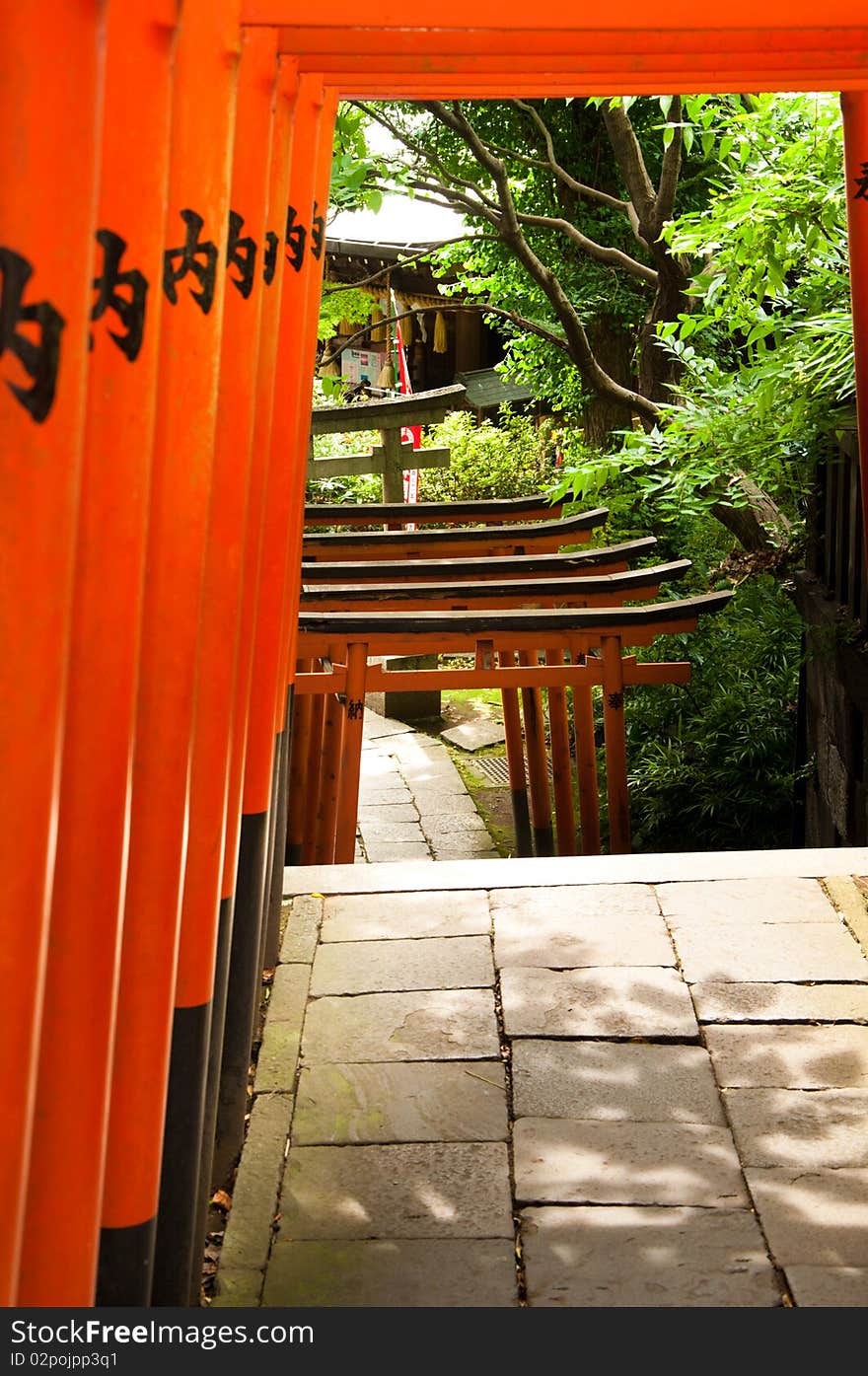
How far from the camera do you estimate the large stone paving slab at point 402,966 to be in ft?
12.5

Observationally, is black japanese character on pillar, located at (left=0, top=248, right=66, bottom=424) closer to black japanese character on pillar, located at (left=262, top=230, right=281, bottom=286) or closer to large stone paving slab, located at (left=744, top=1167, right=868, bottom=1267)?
black japanese character on pillar, located at (left=262, top=230, right=281, bottom=286)

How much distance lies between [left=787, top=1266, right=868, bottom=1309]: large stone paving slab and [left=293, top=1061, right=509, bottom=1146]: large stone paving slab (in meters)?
0.77

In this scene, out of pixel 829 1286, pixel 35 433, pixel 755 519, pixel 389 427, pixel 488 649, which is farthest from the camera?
pixel 389 427

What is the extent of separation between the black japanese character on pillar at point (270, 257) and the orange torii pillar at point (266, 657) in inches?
13.1

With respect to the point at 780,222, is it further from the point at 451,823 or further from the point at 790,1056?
the point at 451,823

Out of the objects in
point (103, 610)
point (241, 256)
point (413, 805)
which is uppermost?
point (241, 256)

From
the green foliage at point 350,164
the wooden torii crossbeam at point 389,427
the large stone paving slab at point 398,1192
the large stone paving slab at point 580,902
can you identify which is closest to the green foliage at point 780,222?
the green foliage at point 350,164

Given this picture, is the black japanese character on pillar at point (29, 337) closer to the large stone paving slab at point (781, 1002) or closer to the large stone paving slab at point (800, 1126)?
the large stone paving slab at point (800, 1126)

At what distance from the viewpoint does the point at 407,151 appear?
31.6 feet

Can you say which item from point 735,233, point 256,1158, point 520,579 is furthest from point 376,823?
point 256,1158

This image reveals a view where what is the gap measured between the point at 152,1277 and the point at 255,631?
1.37 m

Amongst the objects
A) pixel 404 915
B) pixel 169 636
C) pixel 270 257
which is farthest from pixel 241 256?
pixel 404 915

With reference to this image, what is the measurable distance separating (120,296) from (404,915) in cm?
291

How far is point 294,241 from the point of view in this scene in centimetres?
327
